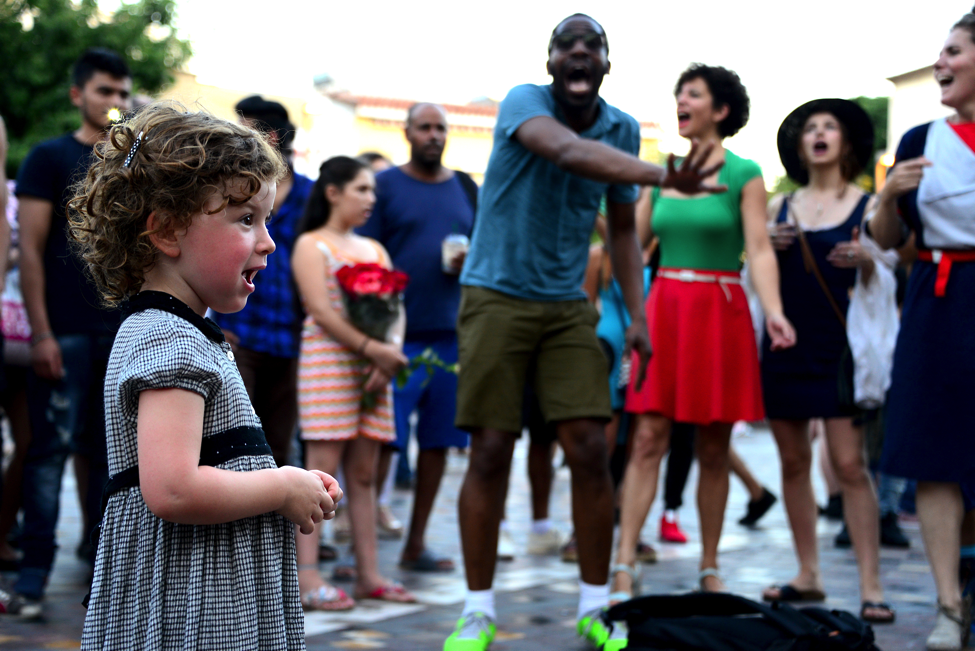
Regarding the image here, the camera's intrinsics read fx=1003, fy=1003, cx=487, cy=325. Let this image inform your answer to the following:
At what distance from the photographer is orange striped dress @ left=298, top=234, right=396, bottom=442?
456cm

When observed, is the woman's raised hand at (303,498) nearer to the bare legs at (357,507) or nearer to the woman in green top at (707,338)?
the bare legs at (357,507)

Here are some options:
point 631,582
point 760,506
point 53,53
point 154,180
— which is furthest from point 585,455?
point 53,53

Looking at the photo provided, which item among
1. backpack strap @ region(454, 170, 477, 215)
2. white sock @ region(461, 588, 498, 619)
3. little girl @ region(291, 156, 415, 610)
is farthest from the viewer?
backpack strap @ region(454, 170, 477, 215)

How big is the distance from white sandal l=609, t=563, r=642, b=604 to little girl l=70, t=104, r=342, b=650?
2.57m

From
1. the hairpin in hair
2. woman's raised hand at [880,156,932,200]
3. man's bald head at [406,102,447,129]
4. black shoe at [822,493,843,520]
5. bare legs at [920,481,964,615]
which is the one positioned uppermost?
man's bald head at [406,102,447,129]

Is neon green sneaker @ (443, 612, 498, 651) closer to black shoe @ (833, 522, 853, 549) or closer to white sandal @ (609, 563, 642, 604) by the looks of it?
white sandal @ (609, 563, 642, 604)

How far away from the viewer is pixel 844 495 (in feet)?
15.5

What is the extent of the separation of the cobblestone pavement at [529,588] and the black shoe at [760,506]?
134 millimetres

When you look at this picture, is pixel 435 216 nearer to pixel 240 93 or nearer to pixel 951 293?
pixel 951 293

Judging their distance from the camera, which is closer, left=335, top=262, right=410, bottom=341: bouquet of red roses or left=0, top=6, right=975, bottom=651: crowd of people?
left=0, top=6, right=975, bottom=651: crowd of people

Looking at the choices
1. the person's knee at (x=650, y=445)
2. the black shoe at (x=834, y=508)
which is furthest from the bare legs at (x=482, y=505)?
the black shoe at (x=834, y=508)

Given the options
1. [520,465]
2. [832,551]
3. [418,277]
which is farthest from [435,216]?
[520,465]

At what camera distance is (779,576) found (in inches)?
206

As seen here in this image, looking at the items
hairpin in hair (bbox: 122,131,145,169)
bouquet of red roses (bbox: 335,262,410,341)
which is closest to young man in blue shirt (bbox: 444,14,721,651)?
bouquet of red roses (bbox: 335,262,410,341)
